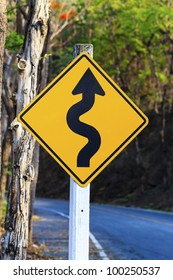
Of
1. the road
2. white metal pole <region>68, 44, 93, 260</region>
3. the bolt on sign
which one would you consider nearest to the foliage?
the road

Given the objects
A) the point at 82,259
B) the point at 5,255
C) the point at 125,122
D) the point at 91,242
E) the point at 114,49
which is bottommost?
the point at 91,242

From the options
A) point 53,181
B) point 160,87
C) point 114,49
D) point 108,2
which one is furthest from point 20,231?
point 53,181

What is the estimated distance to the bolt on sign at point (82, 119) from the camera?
5.03m

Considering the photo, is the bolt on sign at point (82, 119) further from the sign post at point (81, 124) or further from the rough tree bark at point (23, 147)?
the rough tree bark at point (23, 147)

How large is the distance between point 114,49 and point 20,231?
3413 centimetres

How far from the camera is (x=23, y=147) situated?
7.80 meters

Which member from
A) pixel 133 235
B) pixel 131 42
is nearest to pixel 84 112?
pixel 133 235

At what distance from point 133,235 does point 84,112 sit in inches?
678

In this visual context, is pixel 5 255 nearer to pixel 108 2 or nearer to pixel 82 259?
pixel 82 259

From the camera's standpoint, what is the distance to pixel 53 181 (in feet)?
201

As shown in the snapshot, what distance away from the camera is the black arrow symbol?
503 centimetres

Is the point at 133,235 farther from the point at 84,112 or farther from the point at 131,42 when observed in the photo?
the point at 131,42

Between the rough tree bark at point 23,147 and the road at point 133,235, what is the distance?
7.88 m

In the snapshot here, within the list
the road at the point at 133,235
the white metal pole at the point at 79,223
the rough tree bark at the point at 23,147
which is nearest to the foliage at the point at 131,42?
the road at the point at 133,235
